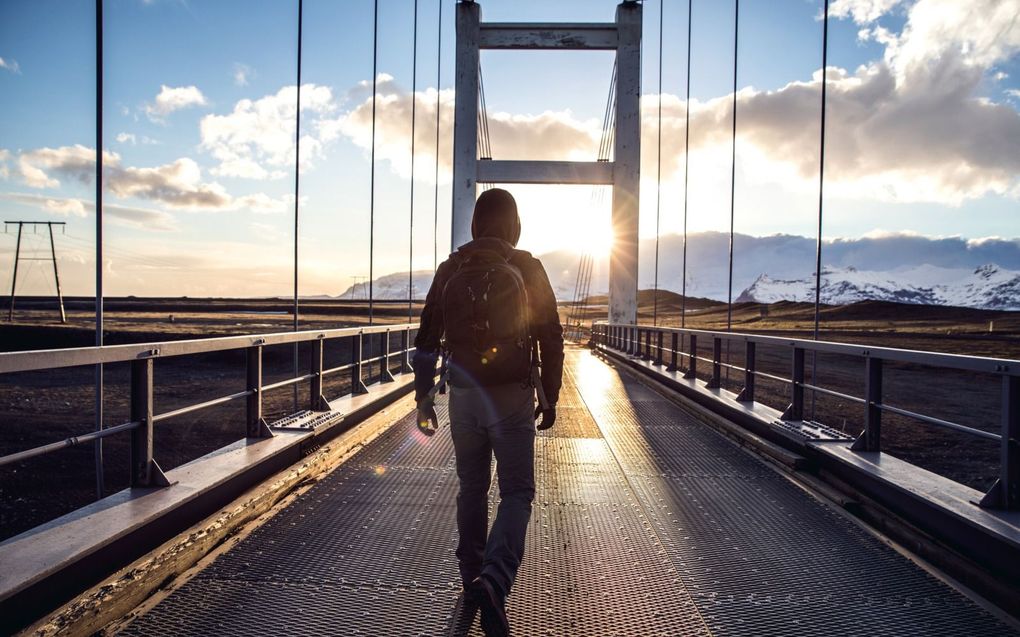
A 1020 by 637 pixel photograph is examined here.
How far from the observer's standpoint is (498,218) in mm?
2914

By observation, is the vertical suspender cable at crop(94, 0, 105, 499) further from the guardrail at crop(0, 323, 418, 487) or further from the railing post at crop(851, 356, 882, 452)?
the railing post at crop(851, 356, 882, 452)

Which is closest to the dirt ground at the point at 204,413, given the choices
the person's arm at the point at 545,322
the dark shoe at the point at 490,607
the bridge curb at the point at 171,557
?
the bridge curb at the point at 171,557

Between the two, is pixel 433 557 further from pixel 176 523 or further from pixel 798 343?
pixel 798 343

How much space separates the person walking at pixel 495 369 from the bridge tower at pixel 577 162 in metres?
16.3

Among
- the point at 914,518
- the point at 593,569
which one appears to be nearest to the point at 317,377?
the point at 593,569

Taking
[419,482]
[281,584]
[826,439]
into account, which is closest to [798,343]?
[826,439]

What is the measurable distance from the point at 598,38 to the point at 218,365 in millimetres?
17539

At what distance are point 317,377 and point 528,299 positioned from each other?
4.22 meters

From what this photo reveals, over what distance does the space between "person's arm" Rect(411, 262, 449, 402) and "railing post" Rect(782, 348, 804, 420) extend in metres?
4.19

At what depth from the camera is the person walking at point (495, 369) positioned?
2.68m

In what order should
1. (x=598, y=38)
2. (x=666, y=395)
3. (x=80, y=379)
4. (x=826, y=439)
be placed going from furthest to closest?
1. (x=80, y=379)
2. (x=598, y=38)
3. (x=666, y=395)
4. (x=826, y=439)

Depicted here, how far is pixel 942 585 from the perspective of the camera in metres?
3.09

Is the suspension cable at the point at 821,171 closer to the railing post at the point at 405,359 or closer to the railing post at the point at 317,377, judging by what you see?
the railing post at the point at 317,377

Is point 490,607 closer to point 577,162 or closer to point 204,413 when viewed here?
point 204,413
